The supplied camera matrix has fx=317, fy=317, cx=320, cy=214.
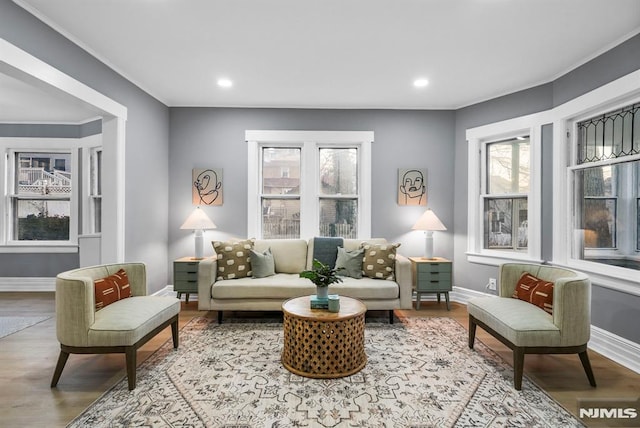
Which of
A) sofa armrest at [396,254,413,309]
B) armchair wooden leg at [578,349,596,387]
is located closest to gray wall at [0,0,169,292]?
sofa armrest at [396,254,413,309]

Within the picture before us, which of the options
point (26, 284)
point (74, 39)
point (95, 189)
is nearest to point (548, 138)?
point (74, 39)

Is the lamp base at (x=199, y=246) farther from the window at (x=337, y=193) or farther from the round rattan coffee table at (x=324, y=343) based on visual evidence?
the round rattan coffee table at (x=324, y=343)

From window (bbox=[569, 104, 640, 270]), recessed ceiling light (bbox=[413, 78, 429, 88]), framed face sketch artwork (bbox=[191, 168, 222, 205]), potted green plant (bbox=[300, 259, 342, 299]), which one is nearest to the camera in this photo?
potted green plant (bbox=[300, 259, 342, 299])

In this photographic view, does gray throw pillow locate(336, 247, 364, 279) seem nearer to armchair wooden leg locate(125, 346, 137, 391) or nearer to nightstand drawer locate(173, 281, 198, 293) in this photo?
nightstand drawer locate(173, 281, 198, 293)

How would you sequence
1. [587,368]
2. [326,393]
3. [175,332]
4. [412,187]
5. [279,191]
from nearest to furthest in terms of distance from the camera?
[326,393]
[587,368]
[175,332]
[412,187]
[279,191]

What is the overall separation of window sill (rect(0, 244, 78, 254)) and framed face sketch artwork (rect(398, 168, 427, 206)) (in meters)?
4.95

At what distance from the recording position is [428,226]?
158 inches

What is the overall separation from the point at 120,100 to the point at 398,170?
135 inches

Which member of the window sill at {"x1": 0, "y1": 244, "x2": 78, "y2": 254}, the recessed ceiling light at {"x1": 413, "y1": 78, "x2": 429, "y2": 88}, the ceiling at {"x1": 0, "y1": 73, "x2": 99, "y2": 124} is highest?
the recessed ceiling light at {"x1": 413, "y1": 78, "x2": 429, "y2": 88}

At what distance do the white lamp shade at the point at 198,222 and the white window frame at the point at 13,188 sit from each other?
2176 millimetres

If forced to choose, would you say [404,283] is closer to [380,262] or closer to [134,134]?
[380,262]

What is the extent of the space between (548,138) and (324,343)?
329 centimetres

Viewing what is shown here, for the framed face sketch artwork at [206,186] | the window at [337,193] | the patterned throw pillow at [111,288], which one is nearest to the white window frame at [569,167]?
the window at [337,193]

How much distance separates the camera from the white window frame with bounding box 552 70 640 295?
111 inches
